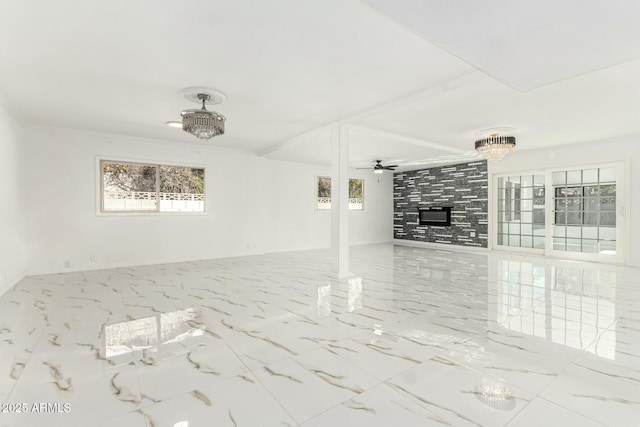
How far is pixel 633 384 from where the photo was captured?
1900 mm

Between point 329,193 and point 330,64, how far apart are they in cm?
651

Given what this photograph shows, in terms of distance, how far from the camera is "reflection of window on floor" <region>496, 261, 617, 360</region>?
8.68 feet

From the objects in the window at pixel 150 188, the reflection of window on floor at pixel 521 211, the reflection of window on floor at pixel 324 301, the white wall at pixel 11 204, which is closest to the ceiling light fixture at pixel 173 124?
the window at pixel 150 188

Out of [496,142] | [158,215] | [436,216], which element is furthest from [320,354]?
[436,216]

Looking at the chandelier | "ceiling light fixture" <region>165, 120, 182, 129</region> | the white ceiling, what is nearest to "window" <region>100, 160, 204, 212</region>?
the white ceiling

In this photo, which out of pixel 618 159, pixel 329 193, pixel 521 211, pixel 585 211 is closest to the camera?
pixel 618 159

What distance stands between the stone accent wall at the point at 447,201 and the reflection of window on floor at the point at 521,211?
0.41m

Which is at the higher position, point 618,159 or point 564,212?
point 618,159

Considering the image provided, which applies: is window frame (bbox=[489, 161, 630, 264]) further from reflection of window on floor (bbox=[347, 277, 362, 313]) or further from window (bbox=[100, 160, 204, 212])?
window (bbox=[100, 160, 204, 212])

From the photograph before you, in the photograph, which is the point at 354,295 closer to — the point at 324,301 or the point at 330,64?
the point at 324,301

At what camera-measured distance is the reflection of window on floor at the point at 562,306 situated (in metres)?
2.64

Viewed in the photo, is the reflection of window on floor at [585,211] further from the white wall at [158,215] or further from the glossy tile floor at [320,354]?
the white wall at [158,215]

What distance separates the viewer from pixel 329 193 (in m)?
9.37

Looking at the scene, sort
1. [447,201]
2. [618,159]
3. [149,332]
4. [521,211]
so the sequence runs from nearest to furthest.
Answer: [149,332] < [618,159] < [521,211] < [447,201]
